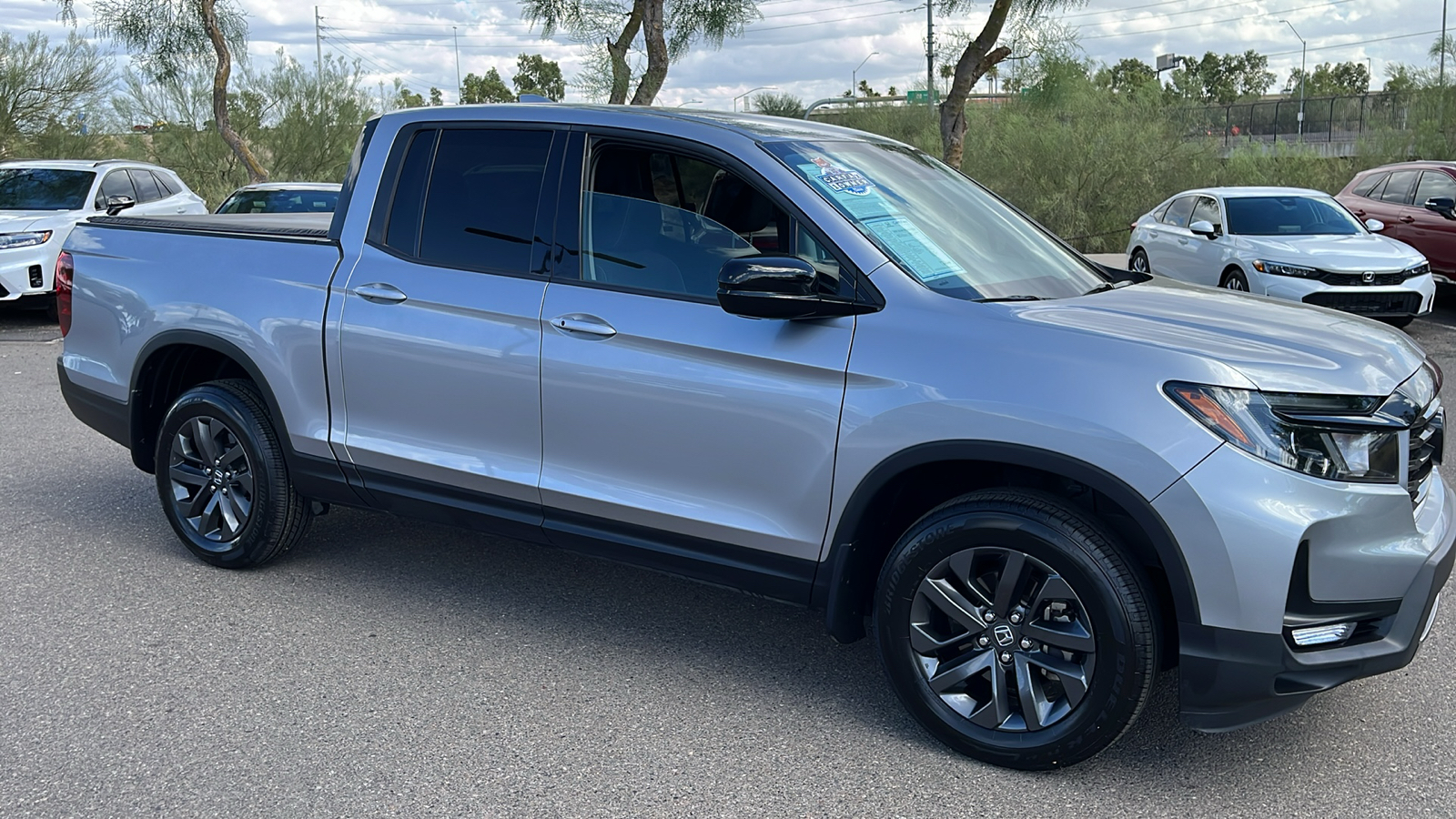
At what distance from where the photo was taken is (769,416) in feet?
12.1

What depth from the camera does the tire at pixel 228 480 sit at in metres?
4.99

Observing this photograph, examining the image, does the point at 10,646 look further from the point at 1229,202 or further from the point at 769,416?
the point at 1229,202

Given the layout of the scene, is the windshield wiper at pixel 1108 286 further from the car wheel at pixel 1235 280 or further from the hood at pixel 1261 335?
the car wheel at pixel 1235 280

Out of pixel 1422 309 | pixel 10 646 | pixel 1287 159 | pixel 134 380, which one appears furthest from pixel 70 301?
pixel 1287 159

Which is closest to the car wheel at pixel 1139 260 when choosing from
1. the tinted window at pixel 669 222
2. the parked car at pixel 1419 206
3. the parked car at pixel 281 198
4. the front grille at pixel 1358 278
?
the parked car at pixel 1419 206

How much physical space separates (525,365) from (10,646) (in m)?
2.13

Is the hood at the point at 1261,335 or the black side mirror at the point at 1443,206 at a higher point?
the black side mirror at the point at 1443,206

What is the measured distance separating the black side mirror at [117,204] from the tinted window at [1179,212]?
12.0 m

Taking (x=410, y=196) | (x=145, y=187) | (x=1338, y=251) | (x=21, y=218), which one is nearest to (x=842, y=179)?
(x=410, y=196)

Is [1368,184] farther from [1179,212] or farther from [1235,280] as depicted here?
[1235,280]

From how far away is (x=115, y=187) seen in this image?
14469 millimetres

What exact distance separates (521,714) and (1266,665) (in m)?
2.16

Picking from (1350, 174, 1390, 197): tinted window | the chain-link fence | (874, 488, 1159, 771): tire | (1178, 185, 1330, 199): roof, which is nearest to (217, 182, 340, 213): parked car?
(1178, 185, 1330, 199): roof

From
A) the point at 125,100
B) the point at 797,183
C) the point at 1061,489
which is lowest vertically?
the point at 1061,489
